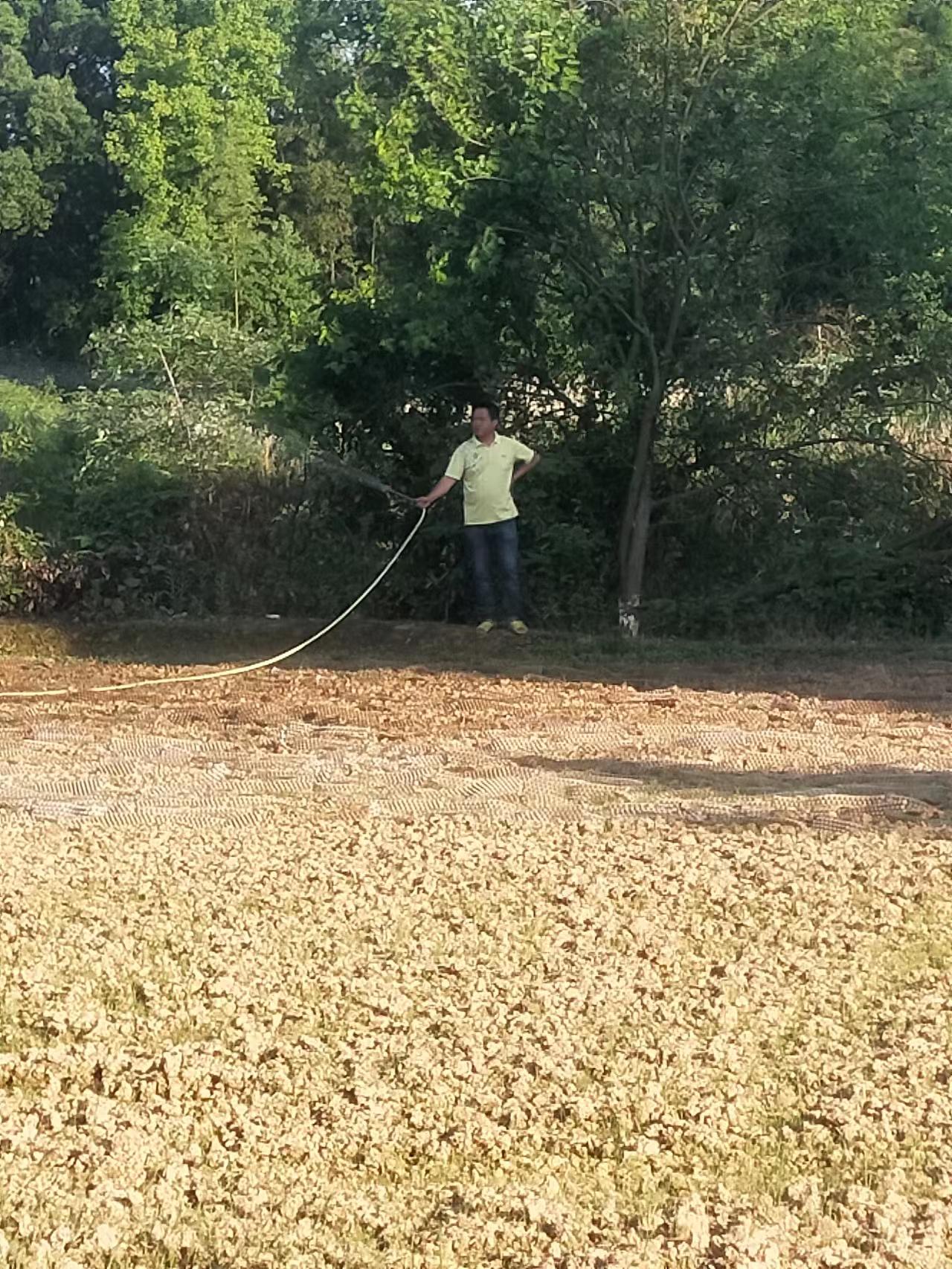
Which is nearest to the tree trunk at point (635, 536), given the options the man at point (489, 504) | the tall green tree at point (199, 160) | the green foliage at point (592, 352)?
the green foliage at point (592, 352)

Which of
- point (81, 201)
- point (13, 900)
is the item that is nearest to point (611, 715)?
point (13, 900)

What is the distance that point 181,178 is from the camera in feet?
147

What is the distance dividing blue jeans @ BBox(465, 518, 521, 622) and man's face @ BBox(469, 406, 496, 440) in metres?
0.70

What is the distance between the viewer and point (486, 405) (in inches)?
529

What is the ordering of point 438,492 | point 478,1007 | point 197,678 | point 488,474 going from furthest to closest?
point 488,474
point 438,492
point 197,678
point 478,1007

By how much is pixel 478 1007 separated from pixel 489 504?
831 cm

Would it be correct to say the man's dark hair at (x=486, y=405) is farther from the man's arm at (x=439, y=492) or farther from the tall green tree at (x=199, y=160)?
the tall green tree at (x=199, y=160)

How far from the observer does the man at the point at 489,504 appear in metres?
12.5

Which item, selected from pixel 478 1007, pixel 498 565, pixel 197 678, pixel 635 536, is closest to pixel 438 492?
pixel 498 565

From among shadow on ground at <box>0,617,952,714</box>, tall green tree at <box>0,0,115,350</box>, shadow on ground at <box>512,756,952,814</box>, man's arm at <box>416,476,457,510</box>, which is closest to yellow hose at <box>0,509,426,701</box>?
shadow on ground at <box>0,617,952,714</box>

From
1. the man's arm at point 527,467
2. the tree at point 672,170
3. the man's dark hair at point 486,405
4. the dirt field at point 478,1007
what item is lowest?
the dirt field at point 478,1007

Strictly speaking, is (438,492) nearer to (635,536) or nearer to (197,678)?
(635,536)

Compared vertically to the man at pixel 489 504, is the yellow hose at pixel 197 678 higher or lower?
lower

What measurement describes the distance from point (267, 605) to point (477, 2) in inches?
213
